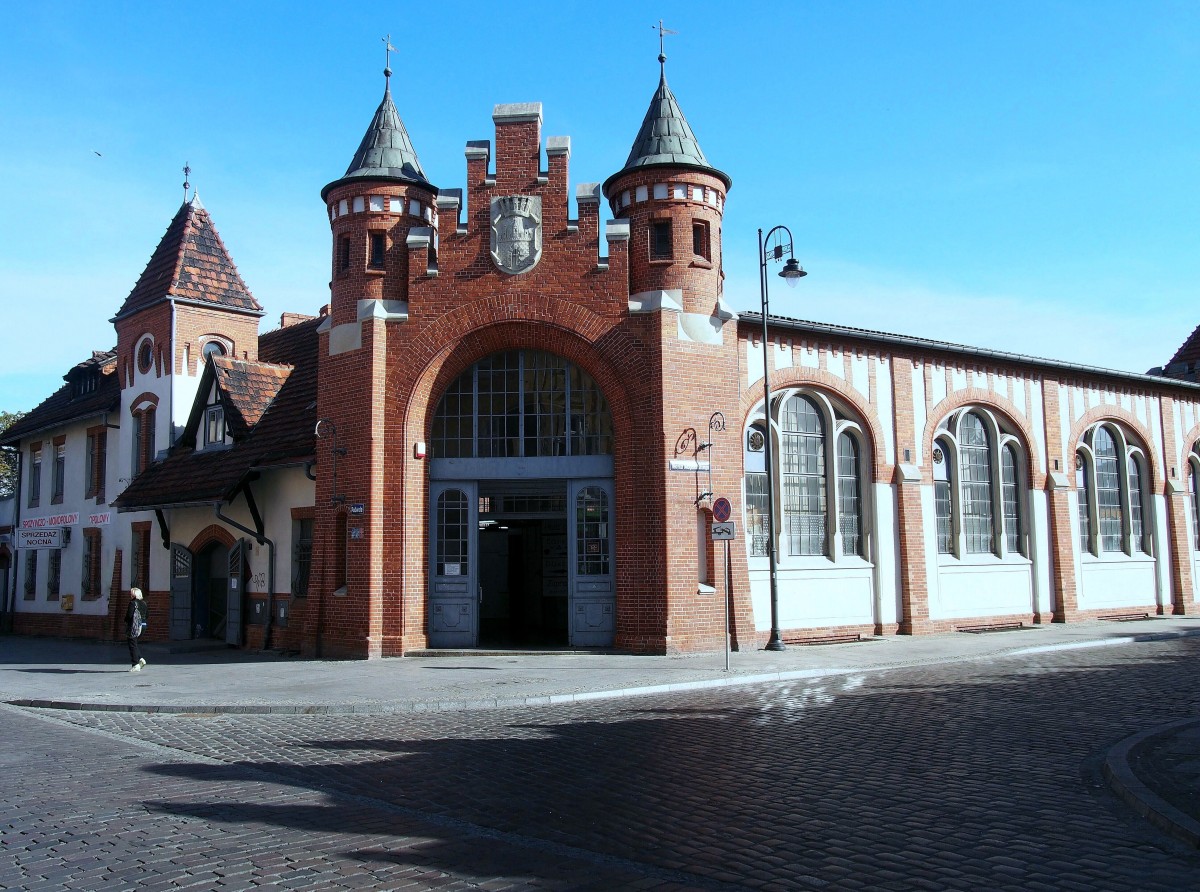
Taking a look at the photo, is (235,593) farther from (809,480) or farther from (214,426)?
(809,480)

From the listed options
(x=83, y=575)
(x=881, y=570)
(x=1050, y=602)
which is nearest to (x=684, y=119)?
(x=881, y=570)

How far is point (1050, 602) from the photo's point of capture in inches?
1000

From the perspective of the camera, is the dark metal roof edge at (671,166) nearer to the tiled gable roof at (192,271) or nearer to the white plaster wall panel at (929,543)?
the white plaster wall panel at (929,543)

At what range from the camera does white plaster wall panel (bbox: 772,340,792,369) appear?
68.8 ft

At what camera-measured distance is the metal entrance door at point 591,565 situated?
19078 millimetres

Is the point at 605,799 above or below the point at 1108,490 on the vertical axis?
below

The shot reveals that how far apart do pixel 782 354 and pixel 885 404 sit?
127 inches

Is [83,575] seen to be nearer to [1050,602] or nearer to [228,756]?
[228,756]

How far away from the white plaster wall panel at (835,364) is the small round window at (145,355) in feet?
59.5

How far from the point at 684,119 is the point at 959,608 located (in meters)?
12.7

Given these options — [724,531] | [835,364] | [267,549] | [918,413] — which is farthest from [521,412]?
[918,413]

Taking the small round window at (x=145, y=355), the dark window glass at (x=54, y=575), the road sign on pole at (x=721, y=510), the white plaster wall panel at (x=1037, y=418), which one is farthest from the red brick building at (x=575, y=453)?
the dark window glass at (x=54, y=575)

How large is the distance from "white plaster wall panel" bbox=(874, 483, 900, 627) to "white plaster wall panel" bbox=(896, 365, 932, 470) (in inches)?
44.2

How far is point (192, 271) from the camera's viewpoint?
90.2 feet
